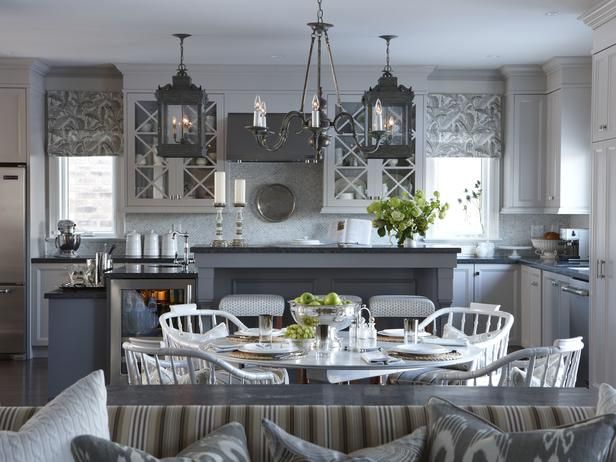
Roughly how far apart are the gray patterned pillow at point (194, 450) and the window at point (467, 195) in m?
6.39

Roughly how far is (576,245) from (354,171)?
6.76 ft

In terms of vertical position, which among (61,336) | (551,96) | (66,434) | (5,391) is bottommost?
(5,391)

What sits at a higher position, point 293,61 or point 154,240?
point 293,61

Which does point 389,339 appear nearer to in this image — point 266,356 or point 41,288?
point 266,356

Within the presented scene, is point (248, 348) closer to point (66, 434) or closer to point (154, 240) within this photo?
point (66, 434)

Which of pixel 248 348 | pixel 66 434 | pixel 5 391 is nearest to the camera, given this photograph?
pixel 66 434

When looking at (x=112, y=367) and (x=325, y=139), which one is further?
(x=112, y=367)

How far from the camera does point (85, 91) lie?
7.92 meters

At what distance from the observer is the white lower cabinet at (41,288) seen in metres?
7.48

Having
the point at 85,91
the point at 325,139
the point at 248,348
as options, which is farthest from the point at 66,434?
the point at 85,91

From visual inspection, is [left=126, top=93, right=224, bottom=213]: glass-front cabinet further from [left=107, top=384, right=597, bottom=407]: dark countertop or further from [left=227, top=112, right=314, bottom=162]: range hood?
[left=107, top=384, right=597, bottom=407]: dark countertop

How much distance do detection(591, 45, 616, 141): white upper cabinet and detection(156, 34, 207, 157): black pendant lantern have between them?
117 inches

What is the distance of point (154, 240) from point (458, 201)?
2.95 m

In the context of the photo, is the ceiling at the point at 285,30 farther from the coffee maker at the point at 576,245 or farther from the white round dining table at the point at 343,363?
the white round dining table at the point at 343,363
